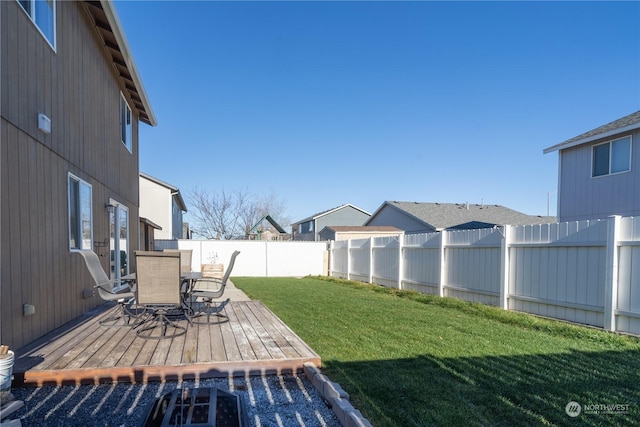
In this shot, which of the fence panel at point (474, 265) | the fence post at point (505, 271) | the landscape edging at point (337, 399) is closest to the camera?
the landscape edging at point (337, 399)

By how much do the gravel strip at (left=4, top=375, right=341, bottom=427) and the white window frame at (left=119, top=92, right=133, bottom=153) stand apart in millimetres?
6679

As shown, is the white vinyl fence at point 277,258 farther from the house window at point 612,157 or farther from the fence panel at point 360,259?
the house window at point 612,157

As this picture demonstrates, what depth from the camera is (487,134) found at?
56.6ft

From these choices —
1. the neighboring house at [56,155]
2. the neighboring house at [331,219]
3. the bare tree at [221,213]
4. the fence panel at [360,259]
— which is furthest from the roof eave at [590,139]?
the bare tree at [221,213]

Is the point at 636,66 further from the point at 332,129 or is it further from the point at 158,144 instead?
the point at 158,144

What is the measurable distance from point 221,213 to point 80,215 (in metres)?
26.0

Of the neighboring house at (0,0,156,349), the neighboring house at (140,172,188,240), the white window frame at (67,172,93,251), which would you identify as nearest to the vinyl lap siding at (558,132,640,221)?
the neighboring house at (0,0,156,349)

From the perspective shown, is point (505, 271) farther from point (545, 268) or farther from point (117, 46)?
point (117, 46)

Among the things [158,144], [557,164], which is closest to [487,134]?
[557,164]

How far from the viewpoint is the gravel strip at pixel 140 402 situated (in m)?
2.26

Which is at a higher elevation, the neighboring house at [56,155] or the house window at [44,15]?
the house window at [44,15]

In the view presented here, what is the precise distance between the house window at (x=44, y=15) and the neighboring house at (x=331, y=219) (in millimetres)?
26045

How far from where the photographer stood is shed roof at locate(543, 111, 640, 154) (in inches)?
365
